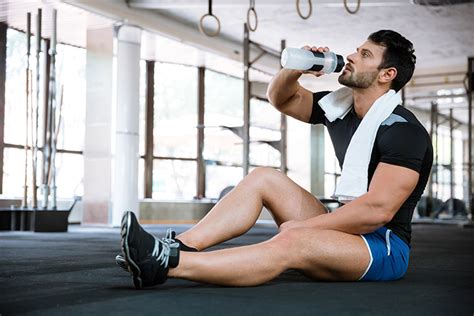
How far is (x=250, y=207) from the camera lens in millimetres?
1962

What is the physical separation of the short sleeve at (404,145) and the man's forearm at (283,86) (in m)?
0.39

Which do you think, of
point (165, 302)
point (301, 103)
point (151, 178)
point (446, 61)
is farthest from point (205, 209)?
point (165, 302)

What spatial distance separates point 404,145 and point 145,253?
783 mm

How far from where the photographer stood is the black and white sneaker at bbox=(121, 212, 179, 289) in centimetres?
149

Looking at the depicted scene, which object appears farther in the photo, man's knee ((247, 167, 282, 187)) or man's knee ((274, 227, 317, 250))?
man's knee ((247, 167, 282, 187))

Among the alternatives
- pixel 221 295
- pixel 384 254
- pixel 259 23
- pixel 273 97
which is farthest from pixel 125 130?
pixel 221 295

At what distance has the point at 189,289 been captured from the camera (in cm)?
176

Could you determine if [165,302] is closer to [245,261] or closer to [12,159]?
[245,261]

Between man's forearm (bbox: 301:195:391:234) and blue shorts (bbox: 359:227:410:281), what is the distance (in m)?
0.06

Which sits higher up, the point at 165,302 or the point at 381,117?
the point at 381,117

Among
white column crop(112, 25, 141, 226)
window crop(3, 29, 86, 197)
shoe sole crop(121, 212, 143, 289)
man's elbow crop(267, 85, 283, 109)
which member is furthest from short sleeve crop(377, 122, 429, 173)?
window crop(3, 29, 86, 197)

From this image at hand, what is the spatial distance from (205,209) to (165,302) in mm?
8221

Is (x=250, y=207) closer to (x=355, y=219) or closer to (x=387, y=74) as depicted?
(x=355, y=219)

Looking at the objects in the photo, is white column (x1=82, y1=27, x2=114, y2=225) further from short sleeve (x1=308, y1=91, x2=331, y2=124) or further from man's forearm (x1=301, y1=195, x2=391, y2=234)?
man's forearm (x1=301, y1=195, x2=391, y2=234)
